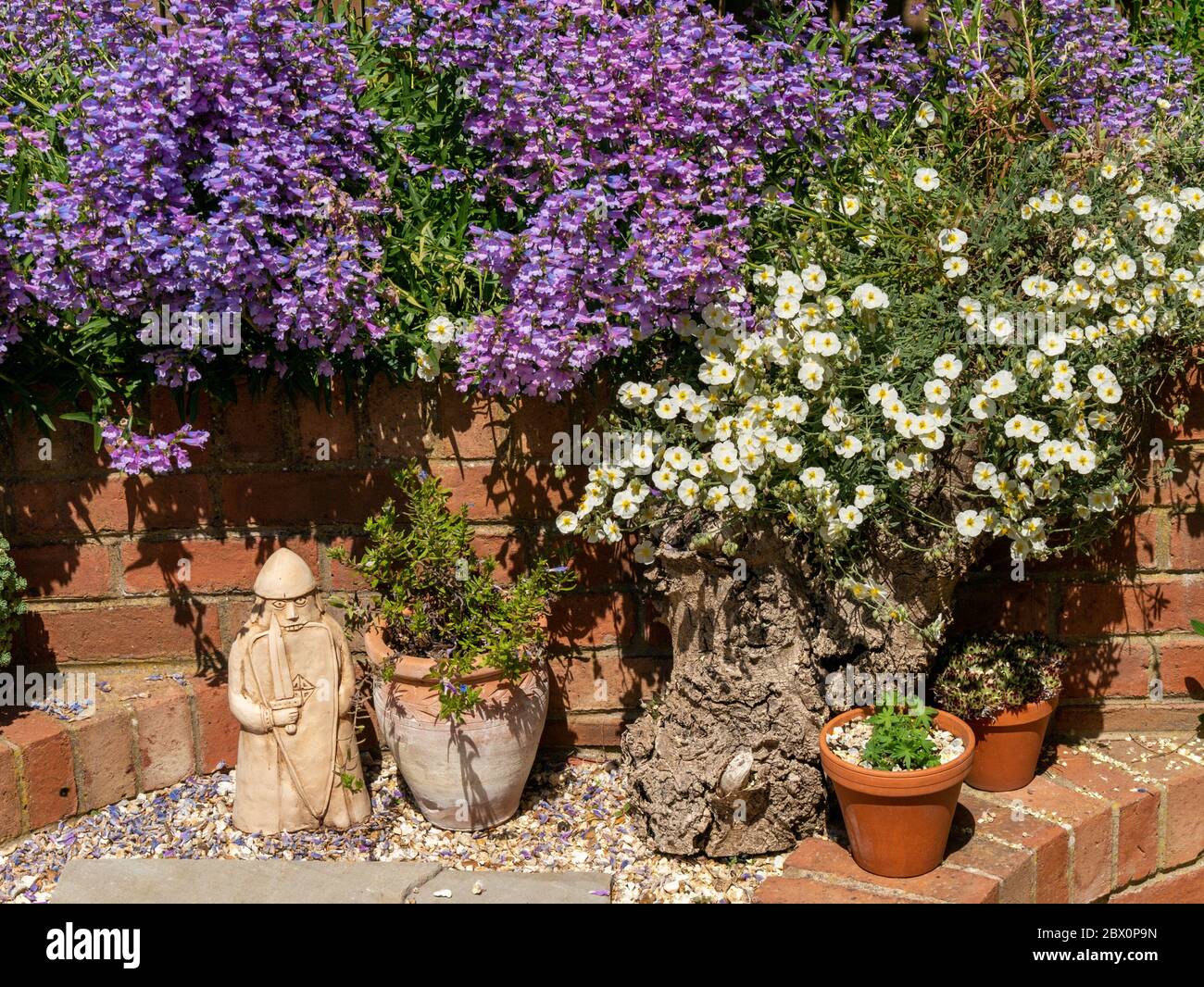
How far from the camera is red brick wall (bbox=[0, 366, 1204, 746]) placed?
3955 millimetres

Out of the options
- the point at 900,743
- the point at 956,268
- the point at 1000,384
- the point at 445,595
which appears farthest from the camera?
the point at 445,595

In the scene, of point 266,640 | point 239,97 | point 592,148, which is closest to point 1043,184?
point 592,148

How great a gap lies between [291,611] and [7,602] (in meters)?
0.90

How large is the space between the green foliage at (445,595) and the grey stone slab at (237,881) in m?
0.44

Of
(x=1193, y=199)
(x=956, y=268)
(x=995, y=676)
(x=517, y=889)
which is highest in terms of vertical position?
(x=1193, y=199)

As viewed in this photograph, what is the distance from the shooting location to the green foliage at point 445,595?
3.73 meters

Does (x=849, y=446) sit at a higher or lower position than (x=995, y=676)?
higher

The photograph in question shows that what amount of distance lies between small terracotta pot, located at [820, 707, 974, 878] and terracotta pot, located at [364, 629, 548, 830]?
82 centimetres

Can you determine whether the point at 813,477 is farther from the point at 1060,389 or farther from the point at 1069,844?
the point at 1069,844

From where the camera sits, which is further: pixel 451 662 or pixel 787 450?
pixel 451 662

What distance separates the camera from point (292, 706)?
12.4ft

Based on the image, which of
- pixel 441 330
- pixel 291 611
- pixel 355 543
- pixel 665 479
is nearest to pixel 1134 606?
pixel 665 479

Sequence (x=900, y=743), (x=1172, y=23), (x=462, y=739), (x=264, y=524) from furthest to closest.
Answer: (x=1172, y=23), (x=264, y=524), (x=462, y=739), (x=900, y=743)

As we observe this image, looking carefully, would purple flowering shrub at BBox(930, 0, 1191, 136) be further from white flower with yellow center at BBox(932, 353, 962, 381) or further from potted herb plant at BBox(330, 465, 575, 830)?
potted herb plant at BBox(330, 465, 575, 830)
